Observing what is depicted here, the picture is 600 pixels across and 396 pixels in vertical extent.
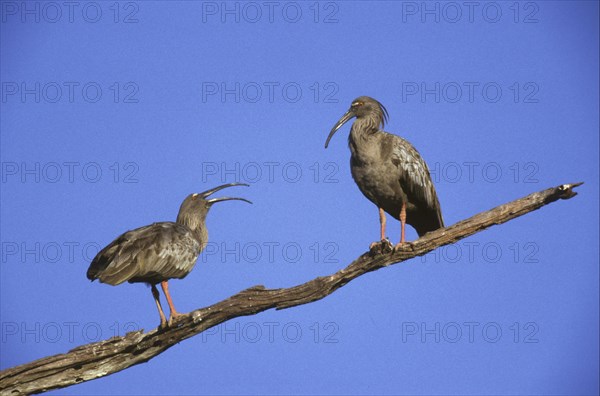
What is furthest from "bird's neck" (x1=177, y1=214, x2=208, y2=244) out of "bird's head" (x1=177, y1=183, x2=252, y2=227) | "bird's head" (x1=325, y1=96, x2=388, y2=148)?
"bird's head" (x1=325, y1=96, x2=388, y2=148)

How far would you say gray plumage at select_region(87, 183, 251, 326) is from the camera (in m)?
11.0

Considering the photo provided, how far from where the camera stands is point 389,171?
12.0 m

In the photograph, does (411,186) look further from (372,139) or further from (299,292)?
(299,292)

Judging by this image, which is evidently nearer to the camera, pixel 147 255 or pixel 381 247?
pixel 381 247

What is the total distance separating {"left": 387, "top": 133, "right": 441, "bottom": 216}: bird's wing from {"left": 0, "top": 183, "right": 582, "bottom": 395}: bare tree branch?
1.45 m

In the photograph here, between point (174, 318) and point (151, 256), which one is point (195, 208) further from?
point (174, 318)

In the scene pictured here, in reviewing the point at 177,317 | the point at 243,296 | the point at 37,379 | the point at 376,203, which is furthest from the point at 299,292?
the point at 37,379

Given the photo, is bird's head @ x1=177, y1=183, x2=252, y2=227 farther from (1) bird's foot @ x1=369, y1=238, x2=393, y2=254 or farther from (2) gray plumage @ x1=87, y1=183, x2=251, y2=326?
(1) bird's foot @ x1=369, y1=238, x2=393, y2=254

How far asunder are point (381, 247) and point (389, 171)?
5.21 ft

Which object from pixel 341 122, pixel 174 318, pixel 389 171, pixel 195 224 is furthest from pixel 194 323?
pixel 341 122

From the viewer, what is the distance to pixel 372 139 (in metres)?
12.3

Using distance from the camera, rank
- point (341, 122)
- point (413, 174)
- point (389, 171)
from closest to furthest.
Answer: point (389, 171) → point (413, 174) → point (341, 122)

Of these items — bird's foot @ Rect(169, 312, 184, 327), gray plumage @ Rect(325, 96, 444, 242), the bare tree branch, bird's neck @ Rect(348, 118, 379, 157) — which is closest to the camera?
the bare tree branch

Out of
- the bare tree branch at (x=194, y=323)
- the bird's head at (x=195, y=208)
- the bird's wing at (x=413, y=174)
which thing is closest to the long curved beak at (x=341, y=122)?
the bird's wing at (x=413, y=174)
